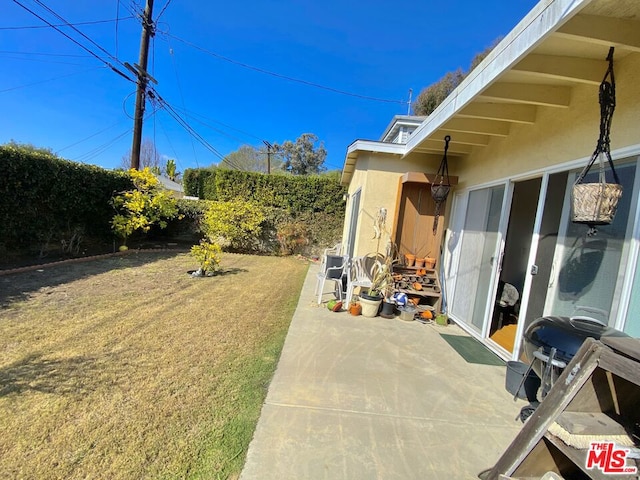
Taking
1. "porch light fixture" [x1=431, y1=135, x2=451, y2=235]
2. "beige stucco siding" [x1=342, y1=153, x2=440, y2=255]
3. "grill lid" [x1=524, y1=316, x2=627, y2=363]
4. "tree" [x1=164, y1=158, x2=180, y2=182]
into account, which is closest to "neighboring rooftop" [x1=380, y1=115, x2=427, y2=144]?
"beige stucco siding" [x1=342, y1=153, x2=440, y2=255]

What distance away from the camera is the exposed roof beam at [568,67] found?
2.49 metres

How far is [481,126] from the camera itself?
4137 millimetres

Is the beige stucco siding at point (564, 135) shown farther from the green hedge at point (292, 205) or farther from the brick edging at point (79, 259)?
the brick edging at point (79, 259)

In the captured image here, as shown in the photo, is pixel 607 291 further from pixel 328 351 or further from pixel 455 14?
pixel 455 14

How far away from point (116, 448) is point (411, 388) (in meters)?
2.16

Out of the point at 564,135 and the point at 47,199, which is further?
the point at 47,199

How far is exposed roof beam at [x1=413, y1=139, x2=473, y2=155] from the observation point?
4926 millimetres

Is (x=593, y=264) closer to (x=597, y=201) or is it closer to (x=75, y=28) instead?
(x=597, y=201)

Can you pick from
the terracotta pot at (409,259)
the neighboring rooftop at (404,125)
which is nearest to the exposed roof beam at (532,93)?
the terracotta pot at (409,259)

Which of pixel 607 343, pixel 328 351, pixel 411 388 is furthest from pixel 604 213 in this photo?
pixel 328 351

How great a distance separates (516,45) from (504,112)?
137 centimetres

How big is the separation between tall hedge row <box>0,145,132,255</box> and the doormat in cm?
768

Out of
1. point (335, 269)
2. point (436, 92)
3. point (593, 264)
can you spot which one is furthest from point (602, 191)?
point (436, 92)

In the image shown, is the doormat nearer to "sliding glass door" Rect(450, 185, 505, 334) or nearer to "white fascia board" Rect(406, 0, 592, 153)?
"sliding glass door" Rect(450, 185, 505, 334)
